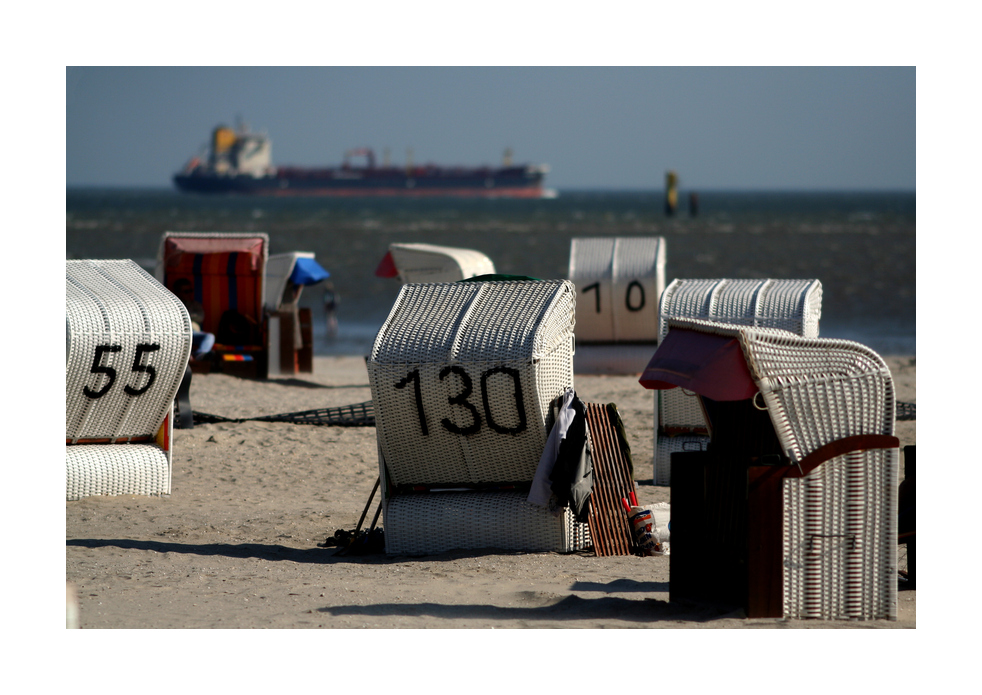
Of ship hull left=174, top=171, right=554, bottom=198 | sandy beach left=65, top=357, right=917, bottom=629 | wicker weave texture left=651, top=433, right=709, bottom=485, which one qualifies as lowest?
sandy beach left=65, top=357, right=917, bottom=629

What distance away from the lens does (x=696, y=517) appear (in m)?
4.89

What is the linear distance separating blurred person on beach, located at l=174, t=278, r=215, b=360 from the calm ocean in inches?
164

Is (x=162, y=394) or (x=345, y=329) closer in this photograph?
(x=162, y=394)

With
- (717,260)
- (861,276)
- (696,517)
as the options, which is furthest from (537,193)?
(696,517)

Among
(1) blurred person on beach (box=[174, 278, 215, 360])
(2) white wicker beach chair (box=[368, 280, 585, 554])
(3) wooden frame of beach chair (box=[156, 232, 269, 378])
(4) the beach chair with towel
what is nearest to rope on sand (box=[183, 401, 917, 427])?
(1) blurred person on beach (box=[174, 278, 215, 360])

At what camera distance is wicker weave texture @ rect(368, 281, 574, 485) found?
5.88 metres

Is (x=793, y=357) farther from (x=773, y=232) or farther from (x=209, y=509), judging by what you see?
(x=773, y=232)

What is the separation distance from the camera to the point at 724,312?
8.13m

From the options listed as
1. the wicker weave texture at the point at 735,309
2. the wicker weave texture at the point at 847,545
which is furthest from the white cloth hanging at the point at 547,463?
the wicker weave texture at the point at 735,309

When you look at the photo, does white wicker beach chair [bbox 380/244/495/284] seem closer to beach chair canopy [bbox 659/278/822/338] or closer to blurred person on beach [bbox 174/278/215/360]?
blurred person on beach [bbox 174/278/215/360]

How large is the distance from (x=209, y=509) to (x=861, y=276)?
27984 mm

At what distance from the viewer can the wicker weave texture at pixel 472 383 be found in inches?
231

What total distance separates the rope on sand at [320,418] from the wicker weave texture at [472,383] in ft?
11.5

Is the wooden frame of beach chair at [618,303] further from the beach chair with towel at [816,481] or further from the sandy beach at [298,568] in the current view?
the beach chair with towel at [816,481]
